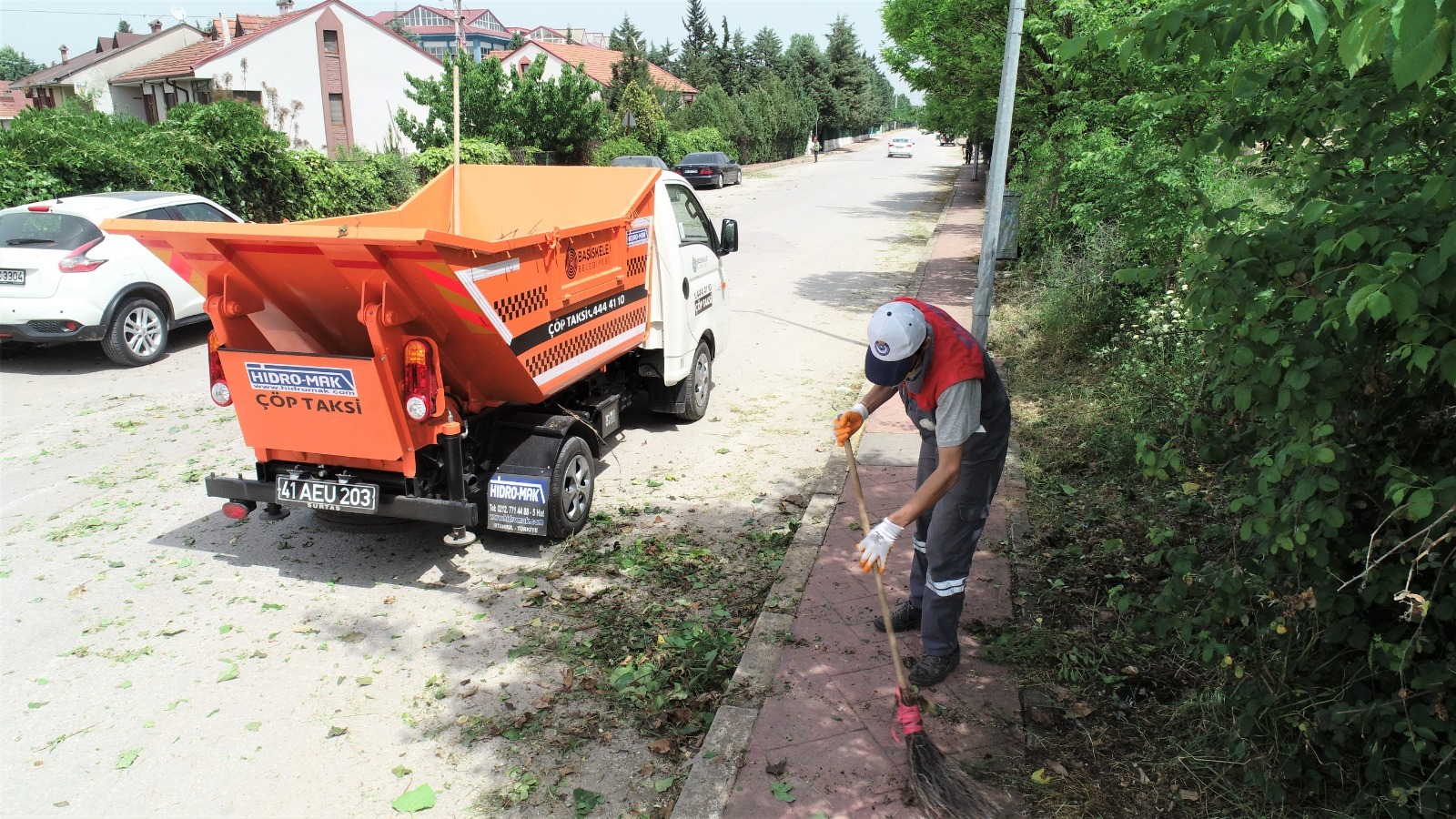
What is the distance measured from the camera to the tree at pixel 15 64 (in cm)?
11262

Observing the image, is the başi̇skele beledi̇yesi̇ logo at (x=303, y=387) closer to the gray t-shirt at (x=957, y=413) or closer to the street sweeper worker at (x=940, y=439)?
the street sweeper worker at (x=940, y=439)

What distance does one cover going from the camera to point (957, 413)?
3.71 m

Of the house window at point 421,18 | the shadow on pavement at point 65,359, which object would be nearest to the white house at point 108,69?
the shadow on pavement at point 65,359

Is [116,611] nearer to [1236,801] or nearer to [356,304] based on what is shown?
[356,304]

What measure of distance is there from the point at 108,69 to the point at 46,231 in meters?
49.3

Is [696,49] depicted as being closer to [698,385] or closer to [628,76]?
[628,76]

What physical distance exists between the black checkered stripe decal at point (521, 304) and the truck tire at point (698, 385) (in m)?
2.56

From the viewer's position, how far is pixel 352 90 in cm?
4088

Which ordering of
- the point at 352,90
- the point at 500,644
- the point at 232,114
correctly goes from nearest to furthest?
1. the point at 500,644
2. the point at 232,114
3. the point at 352,90

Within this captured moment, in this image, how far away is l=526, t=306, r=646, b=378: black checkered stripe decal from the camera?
17.2ft

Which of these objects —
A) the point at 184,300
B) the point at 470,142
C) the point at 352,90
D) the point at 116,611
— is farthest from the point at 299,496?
the point at 352,90

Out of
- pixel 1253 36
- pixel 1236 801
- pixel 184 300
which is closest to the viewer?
pixel 1253 36

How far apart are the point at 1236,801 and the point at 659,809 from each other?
207cm

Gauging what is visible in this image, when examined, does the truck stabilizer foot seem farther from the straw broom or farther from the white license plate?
the straw broom
